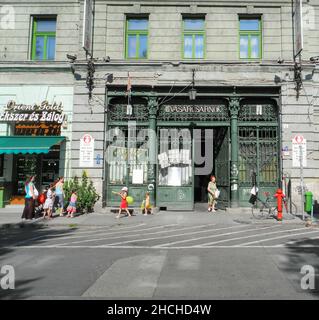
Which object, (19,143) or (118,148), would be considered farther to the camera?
(118,148)

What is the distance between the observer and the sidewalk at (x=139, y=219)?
1302 cm

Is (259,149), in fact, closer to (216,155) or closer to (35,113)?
(216,155)

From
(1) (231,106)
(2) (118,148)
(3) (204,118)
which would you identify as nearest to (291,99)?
(1) (231,106)

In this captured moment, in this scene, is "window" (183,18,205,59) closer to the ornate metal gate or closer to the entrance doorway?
the entrance doorway

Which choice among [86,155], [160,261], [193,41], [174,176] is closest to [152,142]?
[174,176]

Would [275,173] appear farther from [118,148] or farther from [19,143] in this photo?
[19,143]

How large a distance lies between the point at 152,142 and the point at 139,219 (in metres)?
4.49

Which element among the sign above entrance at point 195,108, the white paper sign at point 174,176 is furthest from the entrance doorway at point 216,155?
the white paper sign at point 174,176

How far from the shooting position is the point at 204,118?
1745cm

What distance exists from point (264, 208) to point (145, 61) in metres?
9.07
